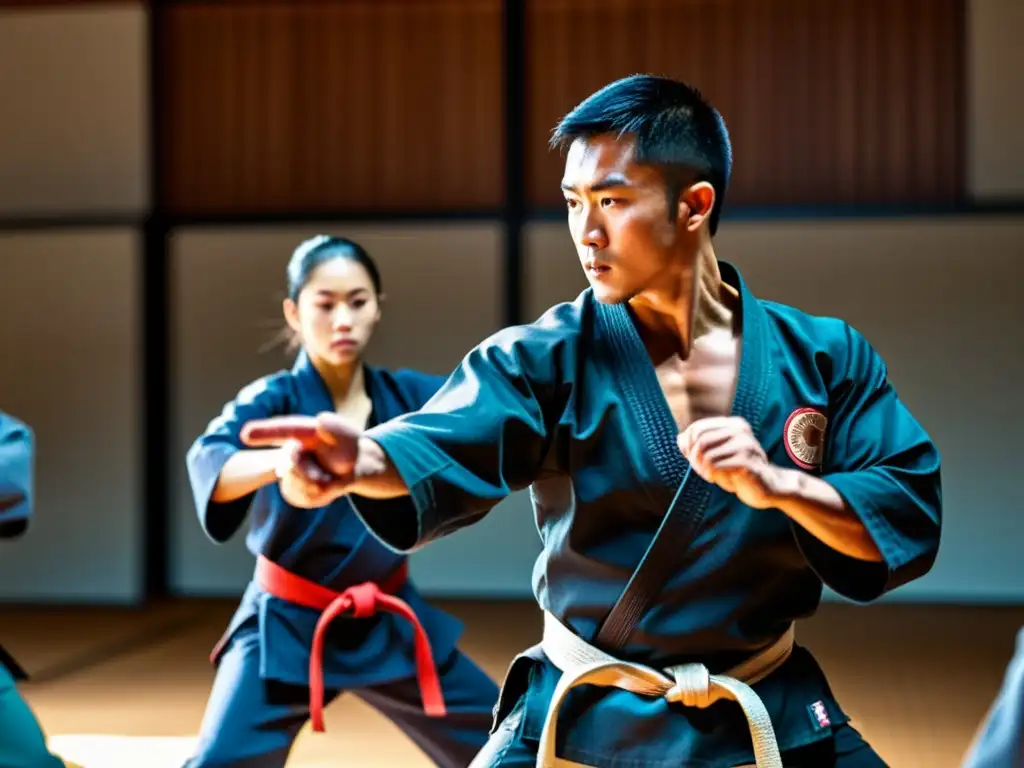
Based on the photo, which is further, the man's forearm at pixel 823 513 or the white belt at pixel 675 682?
the white belt at pixel 675 682

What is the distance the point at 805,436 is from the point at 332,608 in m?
1.39

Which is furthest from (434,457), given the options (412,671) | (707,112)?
(412,671)

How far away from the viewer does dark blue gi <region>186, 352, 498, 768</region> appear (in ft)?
8.48

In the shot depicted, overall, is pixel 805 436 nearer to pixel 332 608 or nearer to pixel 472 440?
pixel 472 440

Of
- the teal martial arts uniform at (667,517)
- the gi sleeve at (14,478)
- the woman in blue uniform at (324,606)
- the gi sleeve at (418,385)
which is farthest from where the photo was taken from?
the gi sleeve at (418,385)

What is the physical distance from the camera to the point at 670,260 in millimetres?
1614

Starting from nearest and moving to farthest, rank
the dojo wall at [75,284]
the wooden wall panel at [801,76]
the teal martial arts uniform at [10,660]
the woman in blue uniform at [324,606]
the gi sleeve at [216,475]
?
1. the teal martial arts uniform at [10,660]
2. the gi sleeve at [216,475]
3. the woman in blue uniform at [324,606]
4. the wooden wall panel at [801,76]
5. the dojo wall at [75,284]

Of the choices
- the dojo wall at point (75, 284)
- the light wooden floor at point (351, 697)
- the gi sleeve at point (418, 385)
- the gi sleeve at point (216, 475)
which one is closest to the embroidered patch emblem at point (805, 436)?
the gi sleeve at point (216, 475)

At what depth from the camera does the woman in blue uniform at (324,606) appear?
8.36 feet

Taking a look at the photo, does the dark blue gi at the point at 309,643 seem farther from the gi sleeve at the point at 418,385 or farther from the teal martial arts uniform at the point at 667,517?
the teal martial arts uniform at the point at 667,517

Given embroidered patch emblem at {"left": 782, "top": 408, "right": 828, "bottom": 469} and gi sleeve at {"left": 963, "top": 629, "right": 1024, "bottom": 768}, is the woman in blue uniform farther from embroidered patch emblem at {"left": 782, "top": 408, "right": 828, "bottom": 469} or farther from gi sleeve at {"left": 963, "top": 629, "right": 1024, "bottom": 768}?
gi sleeve at {"left": 963, "top": 629, "right": 1024, "bottom": 768}

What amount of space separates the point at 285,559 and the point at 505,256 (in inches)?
154

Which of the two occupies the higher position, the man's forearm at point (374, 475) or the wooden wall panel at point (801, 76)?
the wooden wall panel at point (801, 76)

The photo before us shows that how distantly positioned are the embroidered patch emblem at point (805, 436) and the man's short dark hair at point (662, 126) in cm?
30
